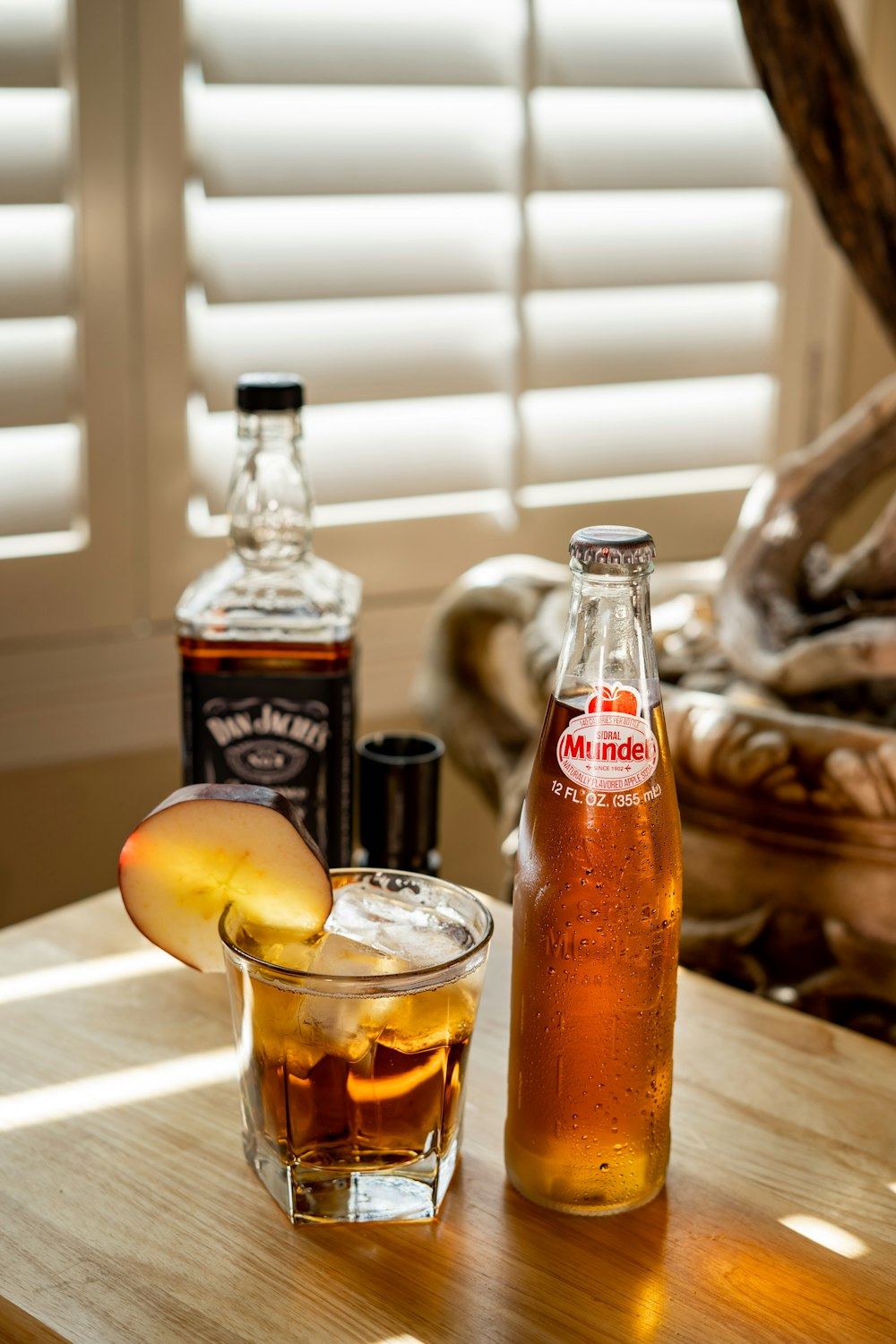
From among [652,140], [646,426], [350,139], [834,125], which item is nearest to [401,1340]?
[834,125]

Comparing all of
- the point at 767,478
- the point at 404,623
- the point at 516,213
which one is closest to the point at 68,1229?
the point at 767,478

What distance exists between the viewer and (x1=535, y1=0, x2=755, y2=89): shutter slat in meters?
1.63

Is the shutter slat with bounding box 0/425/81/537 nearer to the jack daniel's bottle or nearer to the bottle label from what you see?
the jack daniel's bottle

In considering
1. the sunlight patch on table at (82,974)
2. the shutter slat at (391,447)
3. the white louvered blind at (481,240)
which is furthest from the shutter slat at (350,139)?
the sunlight patch on table at (82,974)

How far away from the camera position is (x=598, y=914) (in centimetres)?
59

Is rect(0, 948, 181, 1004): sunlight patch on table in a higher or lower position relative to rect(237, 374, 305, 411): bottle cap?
lower

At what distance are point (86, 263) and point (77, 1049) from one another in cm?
90

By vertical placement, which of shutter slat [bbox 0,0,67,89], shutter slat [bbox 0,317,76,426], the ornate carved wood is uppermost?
shutter slat [bbox 0,0,67,89]

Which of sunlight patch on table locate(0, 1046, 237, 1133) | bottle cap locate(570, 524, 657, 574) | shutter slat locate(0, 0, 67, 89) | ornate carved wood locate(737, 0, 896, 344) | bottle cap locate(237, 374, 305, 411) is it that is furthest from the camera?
shutter slat locate(0, 0, 67, 89)

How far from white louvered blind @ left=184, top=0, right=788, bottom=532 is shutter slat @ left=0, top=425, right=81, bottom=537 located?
0.14 meters

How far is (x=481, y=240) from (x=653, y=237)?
9.9 inches

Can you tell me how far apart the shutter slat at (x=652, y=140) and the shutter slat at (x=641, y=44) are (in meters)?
0.02

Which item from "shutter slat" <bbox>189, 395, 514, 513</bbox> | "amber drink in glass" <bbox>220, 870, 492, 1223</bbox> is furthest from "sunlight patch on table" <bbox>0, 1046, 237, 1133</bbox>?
"shutter slat" <bbox>189, 395, 514, 513</bbox>

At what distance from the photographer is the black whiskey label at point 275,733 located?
34.6 inches
